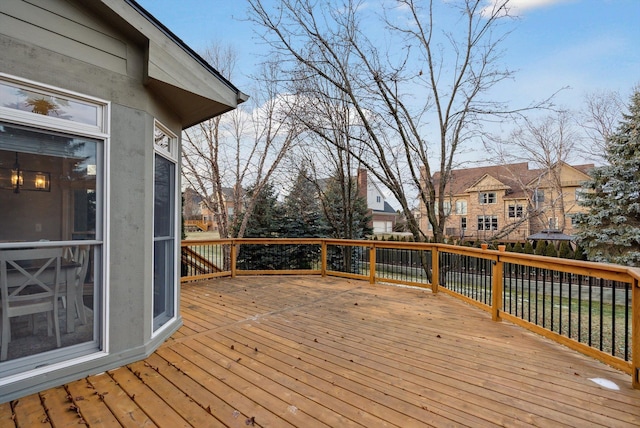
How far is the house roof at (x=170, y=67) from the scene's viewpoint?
2578 mm

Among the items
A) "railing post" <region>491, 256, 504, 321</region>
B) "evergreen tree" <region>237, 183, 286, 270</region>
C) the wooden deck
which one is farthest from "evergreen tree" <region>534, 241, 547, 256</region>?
the wooden deck

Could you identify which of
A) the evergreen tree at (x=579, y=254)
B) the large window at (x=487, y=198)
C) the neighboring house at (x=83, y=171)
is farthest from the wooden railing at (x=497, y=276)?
the large window at (x=487, y=198)

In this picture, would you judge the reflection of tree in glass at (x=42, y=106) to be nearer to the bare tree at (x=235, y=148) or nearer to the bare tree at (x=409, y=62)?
the bare tree at (x=409, y=62)

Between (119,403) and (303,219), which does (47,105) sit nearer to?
(119,403)

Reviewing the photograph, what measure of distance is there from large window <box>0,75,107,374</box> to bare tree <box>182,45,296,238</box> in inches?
313

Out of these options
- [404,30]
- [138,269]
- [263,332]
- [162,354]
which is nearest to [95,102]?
[138,269]

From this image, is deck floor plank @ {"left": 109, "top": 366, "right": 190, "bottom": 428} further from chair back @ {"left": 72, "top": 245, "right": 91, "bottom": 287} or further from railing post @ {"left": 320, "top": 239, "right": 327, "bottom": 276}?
railing post @ {"left": 320, "top": 239, "right": 327, "bottom": 276}

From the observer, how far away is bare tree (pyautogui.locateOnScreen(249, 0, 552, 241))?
23.1ft

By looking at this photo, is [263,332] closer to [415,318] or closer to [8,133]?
[415,318]

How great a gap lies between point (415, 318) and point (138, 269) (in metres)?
3.31

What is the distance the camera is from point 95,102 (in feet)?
8.43

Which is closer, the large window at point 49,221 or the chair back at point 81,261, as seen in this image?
the large window at point 49,221

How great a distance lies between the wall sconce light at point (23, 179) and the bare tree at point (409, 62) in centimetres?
584

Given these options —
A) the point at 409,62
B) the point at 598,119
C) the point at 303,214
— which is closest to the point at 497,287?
the point at 409,62
